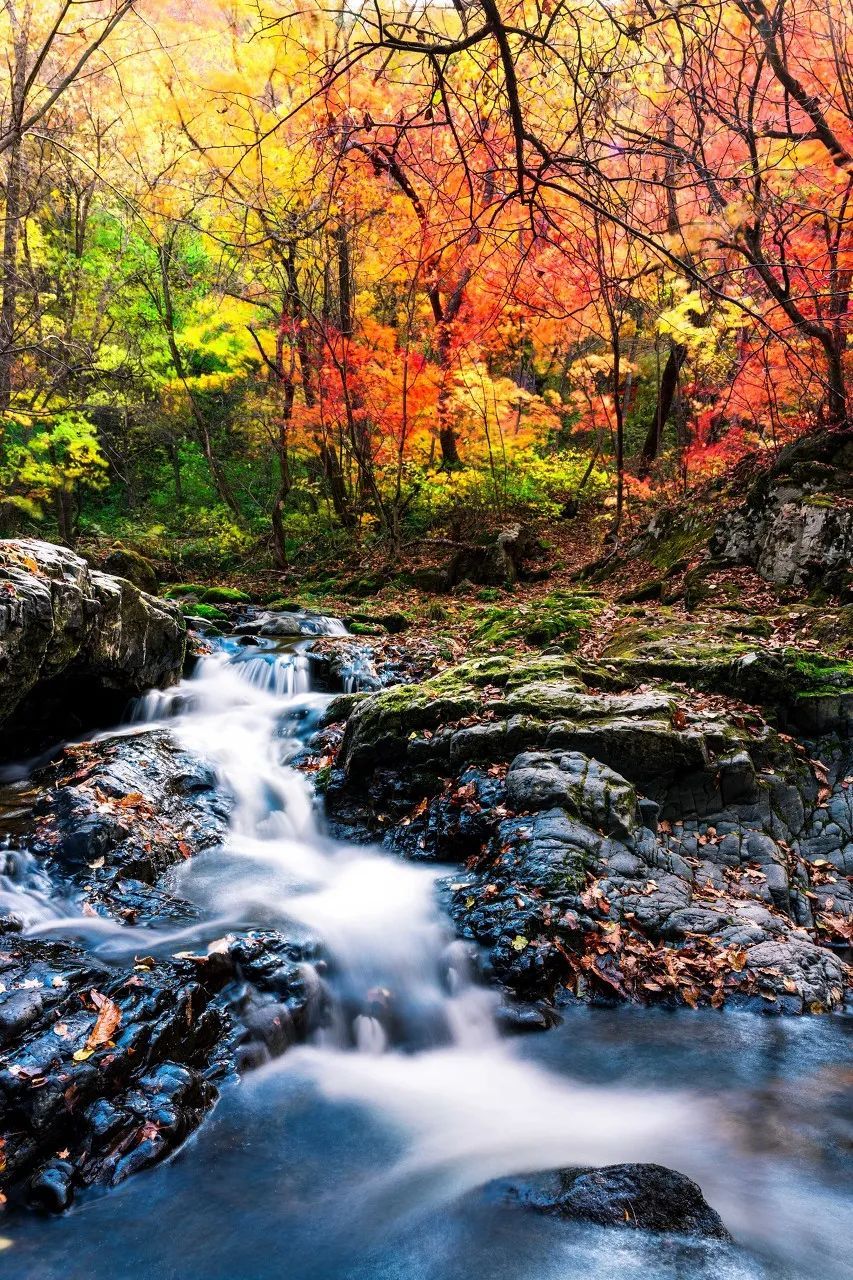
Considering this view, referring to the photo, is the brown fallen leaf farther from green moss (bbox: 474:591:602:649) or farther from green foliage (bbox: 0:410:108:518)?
green foliage (bbox: 0:410:108:518)

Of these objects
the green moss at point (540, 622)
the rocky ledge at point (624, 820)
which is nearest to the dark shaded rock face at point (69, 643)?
the rocky ledge at point (624, 820)

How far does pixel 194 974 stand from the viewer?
384 centimetres

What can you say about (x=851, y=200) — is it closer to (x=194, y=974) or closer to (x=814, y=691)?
(x=814, y=691)

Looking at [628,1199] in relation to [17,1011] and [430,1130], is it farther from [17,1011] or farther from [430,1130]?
[17,1011]

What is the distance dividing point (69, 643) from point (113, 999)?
383 cm

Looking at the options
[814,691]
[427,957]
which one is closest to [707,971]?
[427,957]

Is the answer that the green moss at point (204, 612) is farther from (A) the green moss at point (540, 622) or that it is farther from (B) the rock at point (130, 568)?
(A) the green moss at point (540, 622)

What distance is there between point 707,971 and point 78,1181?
339cm

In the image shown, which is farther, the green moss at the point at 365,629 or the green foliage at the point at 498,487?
the green foliage at the point at 498,487

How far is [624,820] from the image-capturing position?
507 cm

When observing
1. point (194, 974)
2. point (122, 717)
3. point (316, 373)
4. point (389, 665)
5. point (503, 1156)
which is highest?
point (316, 373)

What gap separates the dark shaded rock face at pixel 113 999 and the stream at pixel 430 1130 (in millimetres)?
107

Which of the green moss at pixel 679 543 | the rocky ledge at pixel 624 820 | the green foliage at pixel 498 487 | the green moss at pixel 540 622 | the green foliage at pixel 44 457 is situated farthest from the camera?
the green foliage at pixel 498 487

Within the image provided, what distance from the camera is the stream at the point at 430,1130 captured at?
2539 millimetres
